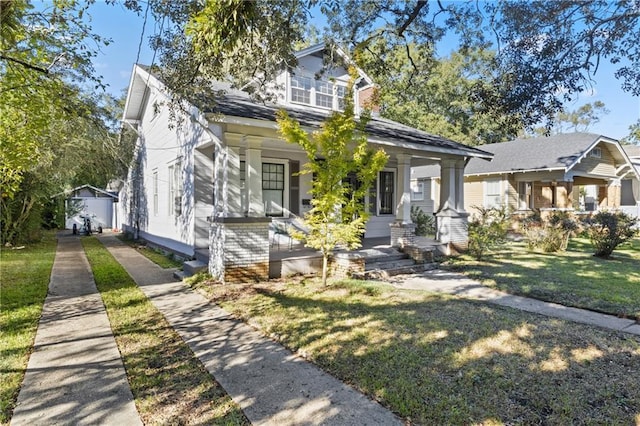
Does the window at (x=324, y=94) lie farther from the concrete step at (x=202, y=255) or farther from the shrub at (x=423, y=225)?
the shrub at (x=423, y=225)

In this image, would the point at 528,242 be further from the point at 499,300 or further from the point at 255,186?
the point at 255,186

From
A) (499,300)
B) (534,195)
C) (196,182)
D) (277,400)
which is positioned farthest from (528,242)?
(277,400)

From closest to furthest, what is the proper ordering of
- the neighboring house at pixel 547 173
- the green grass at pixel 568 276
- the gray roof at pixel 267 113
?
the green grass at pixel 568 276 < the gray roof at pixel 267 113 < the neighboring house at pixel 547 173

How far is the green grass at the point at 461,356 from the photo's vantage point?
314 cm

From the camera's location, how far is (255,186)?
8148 mm

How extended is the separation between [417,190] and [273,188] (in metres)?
15.0

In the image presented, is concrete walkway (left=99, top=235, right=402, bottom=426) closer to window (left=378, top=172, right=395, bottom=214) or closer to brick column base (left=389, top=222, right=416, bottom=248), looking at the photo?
brick column base (left=389, top=222, right=416, bottom=248)

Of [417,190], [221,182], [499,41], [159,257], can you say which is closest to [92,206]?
[159,257]

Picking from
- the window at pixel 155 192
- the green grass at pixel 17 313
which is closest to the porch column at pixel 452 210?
the green grass at pixel 17 313

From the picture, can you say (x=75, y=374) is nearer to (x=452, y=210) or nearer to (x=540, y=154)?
(x=452, y=210)

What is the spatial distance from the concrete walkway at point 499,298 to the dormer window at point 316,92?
5.98 m

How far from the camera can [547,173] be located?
19.1m

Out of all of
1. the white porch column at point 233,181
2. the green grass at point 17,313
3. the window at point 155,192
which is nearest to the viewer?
the green grass at point 17,313

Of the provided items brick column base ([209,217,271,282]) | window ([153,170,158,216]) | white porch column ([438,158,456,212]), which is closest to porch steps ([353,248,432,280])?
brick column base ([209,217,271,282])
